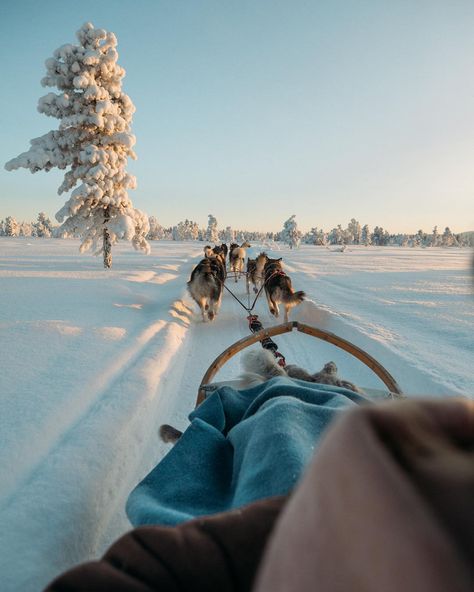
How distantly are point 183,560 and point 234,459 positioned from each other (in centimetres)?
79

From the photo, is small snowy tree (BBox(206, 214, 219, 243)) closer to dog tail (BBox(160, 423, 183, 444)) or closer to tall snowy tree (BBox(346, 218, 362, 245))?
tall snowy tree (BBox(346, 218, 362, 245))

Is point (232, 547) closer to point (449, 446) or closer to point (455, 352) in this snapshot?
point (449, 446)

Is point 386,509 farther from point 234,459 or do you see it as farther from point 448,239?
point 448,239

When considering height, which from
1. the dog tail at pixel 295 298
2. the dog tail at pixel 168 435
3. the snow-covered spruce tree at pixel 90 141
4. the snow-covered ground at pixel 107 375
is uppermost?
the snow-covered spruce tree at pixel 90 141

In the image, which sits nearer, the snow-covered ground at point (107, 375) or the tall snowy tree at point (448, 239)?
the snow-covered ground at point (107, 375)

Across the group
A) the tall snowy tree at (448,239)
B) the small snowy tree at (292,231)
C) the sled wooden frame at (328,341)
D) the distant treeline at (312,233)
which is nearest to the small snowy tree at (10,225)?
the distant treeline at (312,233)

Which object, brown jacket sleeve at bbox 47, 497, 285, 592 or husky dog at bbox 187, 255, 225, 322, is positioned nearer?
brown jacket sleeve at bbox 47, 497, 285, 592

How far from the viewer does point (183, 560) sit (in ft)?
2.25

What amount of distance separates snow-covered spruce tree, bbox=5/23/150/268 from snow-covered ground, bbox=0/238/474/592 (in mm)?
6332

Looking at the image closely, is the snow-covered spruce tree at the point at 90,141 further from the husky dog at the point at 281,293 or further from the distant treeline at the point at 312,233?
the distant treeline at the point at 312,233

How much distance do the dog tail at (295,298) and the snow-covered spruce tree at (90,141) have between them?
8.69 meters

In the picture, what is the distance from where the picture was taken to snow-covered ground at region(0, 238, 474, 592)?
1750 millimetres

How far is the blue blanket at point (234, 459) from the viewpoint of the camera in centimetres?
110

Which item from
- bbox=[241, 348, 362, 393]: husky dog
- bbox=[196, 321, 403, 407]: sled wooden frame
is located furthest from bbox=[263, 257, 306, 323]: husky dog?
bbox=[241, 348, 362, 393]: husky dog
